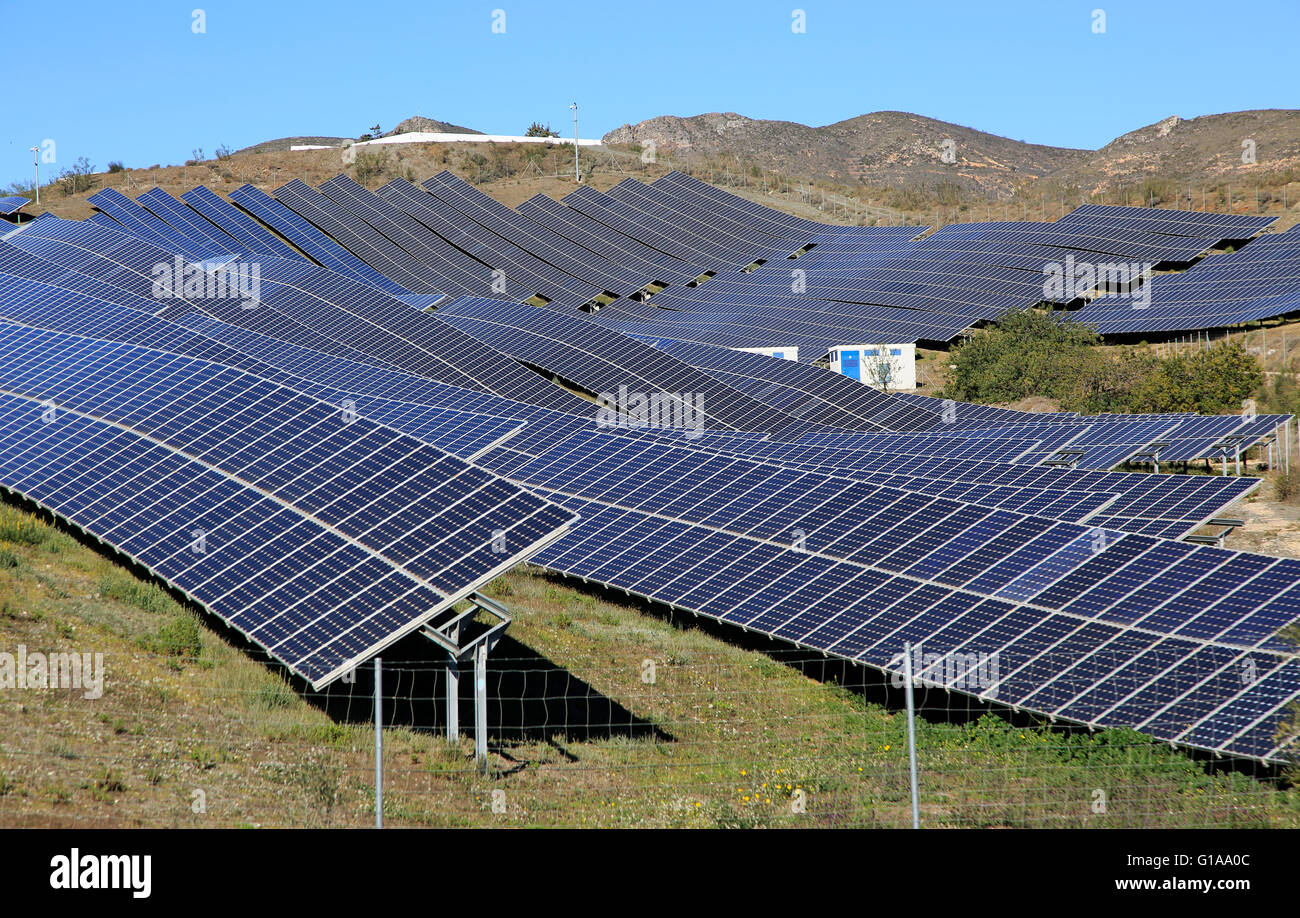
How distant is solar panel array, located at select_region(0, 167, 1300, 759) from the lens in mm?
16984

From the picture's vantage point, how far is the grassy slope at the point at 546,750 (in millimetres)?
13648

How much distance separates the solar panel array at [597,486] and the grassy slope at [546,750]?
97 centimetres

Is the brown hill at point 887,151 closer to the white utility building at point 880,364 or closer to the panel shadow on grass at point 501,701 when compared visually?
the white utility building at point 880,364

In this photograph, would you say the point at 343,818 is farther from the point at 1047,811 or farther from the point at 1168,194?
the point at 1168,194

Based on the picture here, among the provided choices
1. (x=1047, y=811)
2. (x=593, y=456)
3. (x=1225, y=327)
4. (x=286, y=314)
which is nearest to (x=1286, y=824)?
(x=1047, y=811)

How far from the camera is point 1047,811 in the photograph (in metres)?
13.9

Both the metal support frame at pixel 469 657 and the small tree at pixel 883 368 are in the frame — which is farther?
the small tree at pixel 883 368

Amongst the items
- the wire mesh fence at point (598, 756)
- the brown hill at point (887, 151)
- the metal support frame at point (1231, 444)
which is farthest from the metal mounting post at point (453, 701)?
the brown hill at point (887, 151)

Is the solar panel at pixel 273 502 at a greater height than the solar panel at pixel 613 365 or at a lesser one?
lesser

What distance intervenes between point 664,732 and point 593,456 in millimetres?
12344

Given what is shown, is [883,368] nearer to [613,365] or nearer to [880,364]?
[880,364]

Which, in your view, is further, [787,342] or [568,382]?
[787,342]

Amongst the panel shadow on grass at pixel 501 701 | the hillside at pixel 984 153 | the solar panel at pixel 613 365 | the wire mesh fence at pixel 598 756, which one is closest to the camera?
the wire mesh fence at pixel 598 756

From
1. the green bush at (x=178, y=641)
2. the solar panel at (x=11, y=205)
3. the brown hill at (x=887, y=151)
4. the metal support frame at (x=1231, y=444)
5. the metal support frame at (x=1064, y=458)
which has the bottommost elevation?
the green bush at (x=178, y=641)
